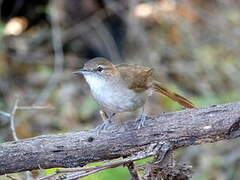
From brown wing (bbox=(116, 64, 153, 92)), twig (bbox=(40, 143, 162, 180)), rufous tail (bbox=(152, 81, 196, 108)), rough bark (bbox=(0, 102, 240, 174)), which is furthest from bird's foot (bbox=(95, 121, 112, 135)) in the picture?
rufous tail (bbox=(152, 81, 196, 108))

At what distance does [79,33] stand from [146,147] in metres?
5.72

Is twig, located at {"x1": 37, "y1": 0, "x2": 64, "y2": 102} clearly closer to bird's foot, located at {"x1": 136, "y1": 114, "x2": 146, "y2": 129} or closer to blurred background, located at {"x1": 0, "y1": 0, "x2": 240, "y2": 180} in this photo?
blurred background, located at {"x1": 0, "y1": 0, "x2": 240, "y2": 180}

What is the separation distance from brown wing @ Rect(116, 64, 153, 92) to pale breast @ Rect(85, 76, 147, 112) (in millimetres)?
48

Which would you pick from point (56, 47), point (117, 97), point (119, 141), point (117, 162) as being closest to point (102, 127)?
point (119, 141)

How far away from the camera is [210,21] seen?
344 inches

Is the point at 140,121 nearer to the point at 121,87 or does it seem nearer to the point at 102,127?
the point at 102,127

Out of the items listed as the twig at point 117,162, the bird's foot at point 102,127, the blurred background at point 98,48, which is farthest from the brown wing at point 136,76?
the blurred background at point 98,48

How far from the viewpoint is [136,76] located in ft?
13.6

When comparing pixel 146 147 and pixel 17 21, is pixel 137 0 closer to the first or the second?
pixel 17 21

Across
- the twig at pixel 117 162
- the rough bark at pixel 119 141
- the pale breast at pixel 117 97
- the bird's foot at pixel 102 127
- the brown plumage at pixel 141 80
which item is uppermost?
the brown plumage at pixel 141 80

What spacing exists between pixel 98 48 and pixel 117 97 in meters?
4.74

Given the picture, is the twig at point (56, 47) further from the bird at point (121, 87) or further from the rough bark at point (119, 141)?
the rough bark at point (119, 141)

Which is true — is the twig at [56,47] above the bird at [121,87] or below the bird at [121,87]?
above

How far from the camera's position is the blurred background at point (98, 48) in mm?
7699
